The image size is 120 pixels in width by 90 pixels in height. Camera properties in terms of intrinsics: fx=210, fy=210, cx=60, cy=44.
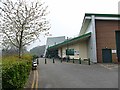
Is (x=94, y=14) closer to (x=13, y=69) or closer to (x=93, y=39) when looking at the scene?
(x=93, y=39)

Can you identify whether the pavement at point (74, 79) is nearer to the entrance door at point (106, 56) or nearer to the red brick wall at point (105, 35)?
the entrance door at point (106, 56)

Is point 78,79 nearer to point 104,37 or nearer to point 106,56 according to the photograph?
point 106,56

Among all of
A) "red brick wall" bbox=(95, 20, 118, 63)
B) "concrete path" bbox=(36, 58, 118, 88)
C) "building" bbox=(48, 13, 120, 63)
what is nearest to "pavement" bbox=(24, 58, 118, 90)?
"concrete path" bbox=(36, 58, 118, 88)

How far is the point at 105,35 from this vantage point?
30.6 meters

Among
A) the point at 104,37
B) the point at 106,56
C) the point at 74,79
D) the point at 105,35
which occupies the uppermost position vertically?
the point at 105,35

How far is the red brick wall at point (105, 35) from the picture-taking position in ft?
99.8

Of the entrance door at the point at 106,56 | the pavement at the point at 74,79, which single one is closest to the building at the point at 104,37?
the entrance door at the point at 106,56

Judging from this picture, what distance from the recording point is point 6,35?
19.9 m

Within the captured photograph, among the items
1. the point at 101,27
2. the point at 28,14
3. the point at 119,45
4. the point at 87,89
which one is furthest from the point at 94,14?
the point at 87,89

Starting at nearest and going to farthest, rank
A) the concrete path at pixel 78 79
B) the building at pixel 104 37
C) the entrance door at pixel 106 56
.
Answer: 1. the concrete path at pixel 78 79
2. the building at pixel 104 37
3. the entrance door at pixel 106 56

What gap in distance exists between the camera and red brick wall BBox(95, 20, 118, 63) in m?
30.4

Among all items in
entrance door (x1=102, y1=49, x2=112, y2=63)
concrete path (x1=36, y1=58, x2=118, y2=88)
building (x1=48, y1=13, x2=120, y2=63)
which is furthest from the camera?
entrance door (x1=102, y1=49, x2=112, y2=63)

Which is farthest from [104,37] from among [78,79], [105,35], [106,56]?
[78,79]

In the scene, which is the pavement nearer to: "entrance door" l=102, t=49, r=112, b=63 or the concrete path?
the concrete path
